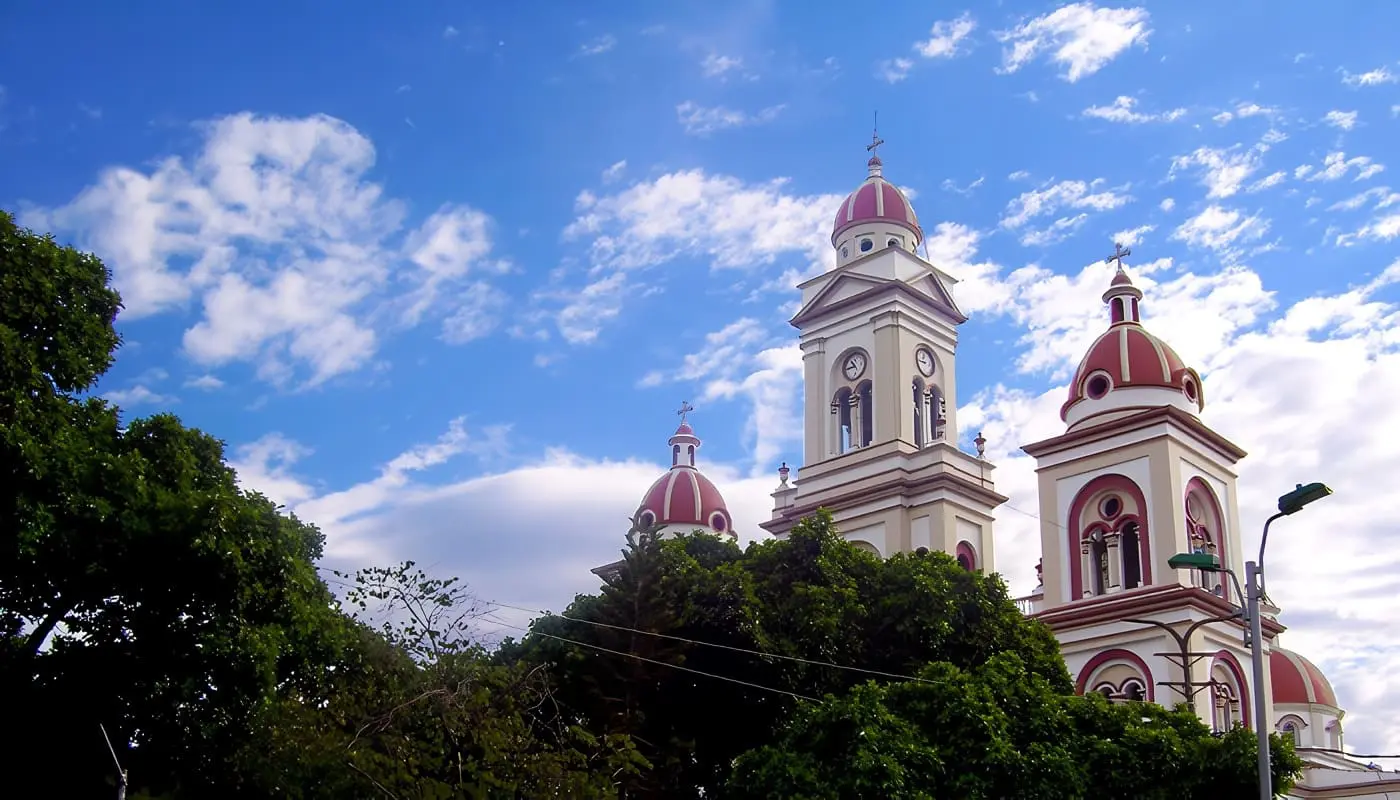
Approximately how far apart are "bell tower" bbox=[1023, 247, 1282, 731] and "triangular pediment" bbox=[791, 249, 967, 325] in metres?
4.67

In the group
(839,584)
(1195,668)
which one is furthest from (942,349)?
(839,584)

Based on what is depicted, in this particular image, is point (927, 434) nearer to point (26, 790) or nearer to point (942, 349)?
point (942, 349)

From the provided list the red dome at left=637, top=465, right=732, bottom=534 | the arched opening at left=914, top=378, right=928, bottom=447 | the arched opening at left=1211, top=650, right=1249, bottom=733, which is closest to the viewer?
the arched opening at left=1211, top=650, right=1249, bottom=733

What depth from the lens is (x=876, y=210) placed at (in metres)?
40.0

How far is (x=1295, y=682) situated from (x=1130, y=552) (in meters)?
12.3

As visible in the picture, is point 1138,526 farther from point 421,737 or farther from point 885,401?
point 421,737

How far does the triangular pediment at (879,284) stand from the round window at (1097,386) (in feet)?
16.7

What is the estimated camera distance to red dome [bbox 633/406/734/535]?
4609 centimetres

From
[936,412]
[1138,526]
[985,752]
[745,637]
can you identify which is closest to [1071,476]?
[1138,526]

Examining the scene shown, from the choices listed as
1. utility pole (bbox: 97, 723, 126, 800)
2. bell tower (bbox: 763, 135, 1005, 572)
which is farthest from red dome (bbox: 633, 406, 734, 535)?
utility pole (bbox: 97, 723, 126, 800)

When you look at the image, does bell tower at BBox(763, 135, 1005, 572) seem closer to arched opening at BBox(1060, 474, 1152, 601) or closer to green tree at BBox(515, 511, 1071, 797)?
arched opening at BBox(1060, 474, 1152, 601)

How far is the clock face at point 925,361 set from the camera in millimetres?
38219

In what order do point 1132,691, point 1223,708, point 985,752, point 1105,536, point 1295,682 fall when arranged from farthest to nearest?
point 1295,682 < point 1105,536 < point 1223,708 < point 1132,691 < point 985,752

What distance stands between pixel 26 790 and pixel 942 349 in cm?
2495
